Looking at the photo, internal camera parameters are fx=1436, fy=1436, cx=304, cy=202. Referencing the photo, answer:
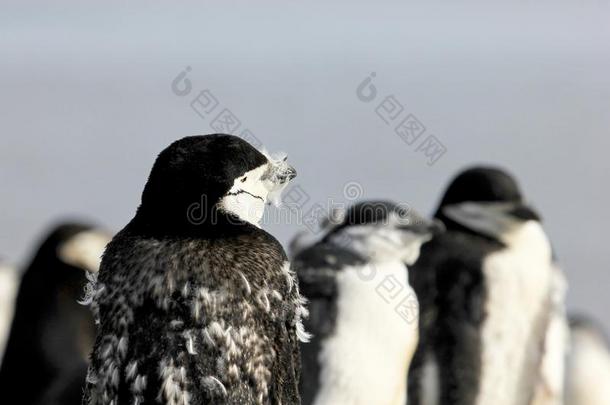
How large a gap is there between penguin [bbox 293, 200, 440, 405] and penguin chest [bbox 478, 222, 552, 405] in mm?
817

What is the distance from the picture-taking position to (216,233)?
3186 mm

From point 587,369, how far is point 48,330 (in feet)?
15.2

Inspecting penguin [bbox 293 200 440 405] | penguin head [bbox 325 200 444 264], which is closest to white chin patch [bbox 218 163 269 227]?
penguin [bbox 293 200 440 405]

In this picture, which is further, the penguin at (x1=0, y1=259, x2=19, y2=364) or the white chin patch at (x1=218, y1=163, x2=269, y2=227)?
the penguin at (x1=0, y1=259, x2=19, y2=364)

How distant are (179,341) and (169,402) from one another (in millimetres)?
133

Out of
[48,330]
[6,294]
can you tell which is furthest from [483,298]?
[6,294]

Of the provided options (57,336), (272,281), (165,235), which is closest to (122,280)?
(165,235)

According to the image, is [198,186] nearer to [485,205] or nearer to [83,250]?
[485,205]

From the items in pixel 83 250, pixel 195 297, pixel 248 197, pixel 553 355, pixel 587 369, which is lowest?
pixel 587 369

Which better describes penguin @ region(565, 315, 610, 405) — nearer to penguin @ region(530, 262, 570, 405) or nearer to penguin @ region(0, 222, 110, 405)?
penguin @ region(530, 262, 570, 405)

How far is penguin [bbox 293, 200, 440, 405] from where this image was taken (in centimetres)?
578

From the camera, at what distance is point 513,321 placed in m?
6.87

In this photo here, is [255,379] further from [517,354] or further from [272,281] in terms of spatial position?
[517,354]

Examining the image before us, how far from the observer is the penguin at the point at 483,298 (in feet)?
21.8
